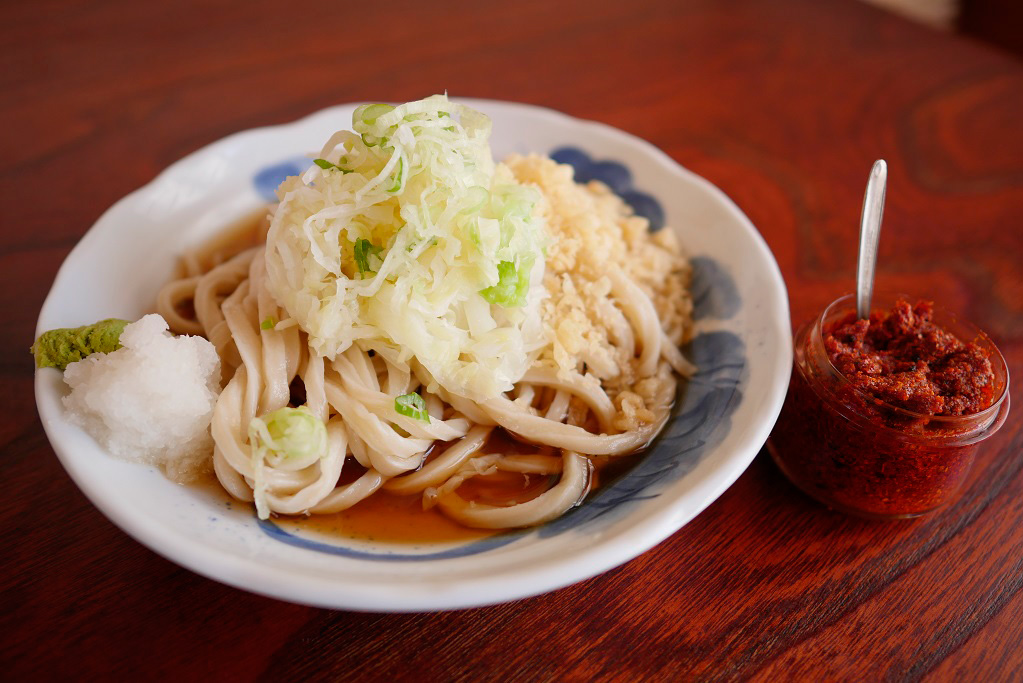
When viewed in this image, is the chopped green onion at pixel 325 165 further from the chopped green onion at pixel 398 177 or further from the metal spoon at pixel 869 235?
the metal spoon at pixel 869 235

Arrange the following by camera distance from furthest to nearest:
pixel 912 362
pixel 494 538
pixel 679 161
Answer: pixel 679 161 → pixel 912 362 → pixel 494 538

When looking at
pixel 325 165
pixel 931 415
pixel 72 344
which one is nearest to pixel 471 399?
pixel 325 165

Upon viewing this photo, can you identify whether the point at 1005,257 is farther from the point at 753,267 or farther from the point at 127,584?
the point at 127,584

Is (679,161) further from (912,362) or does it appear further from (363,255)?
(363,255)

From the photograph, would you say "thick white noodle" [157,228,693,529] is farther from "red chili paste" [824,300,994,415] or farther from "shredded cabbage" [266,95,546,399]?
"red chili paste" [824,300,994,415]

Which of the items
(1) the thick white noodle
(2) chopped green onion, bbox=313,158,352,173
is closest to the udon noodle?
(1) the thick white noodle

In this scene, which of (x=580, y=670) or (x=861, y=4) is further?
(x=861, y=4)

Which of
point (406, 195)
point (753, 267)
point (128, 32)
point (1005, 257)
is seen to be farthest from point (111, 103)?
point (1005, 257)
